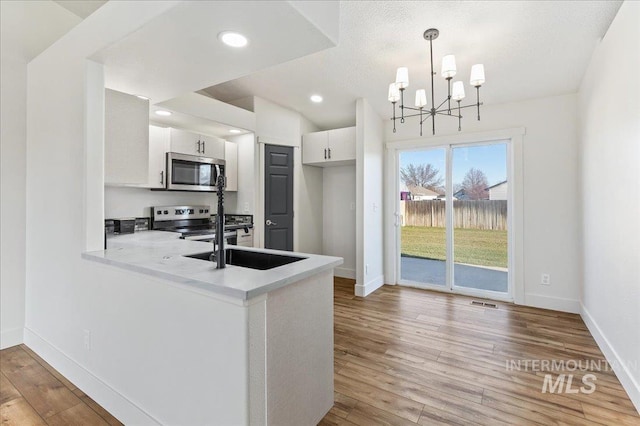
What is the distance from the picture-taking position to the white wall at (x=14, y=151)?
8.41 ft

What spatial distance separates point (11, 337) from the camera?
2590 mm

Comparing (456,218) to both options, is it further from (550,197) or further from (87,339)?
(87,339)

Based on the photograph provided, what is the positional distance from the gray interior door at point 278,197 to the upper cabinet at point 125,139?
1.85 m

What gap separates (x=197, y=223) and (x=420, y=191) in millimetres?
3171

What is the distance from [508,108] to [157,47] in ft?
12.6

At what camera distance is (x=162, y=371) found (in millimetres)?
1494

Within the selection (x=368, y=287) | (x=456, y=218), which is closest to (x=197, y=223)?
(x=368, y=287)

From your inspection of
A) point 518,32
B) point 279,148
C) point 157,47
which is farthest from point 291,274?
point 279,148

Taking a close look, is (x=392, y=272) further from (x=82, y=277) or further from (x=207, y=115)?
(x=82, y=277)

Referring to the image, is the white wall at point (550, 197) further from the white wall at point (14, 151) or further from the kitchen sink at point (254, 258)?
the white wall at point (14, 151)

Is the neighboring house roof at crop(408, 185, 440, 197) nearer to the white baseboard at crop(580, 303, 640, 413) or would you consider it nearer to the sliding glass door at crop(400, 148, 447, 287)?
the sliding glass door at crop(400, 148, 447, 287)

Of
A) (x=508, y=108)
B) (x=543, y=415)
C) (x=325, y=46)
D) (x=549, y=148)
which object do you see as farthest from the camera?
(x=508, y=108)

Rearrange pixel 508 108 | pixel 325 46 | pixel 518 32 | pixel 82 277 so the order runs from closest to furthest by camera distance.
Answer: pixel 325 46 → pixel 82 277 → pixel 518 32 → pixel 508 108

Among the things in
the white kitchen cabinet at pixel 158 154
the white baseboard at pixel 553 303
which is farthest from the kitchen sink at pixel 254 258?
the white baseboard at pixel 553 303
